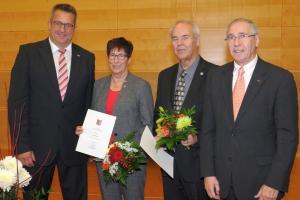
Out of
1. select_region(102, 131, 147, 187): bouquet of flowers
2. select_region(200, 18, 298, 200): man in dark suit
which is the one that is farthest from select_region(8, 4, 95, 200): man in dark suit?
select_region(200, 18, 298, 200): man in dark suit

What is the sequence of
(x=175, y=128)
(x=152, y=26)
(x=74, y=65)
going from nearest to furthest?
(x=175, y=128)
(x=74, y=65)
(x=152, y=26)

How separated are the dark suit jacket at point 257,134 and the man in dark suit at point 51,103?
4.32ft

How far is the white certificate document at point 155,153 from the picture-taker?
3.10m

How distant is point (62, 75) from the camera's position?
358 cm

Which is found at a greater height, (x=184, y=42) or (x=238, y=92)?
(x=184, y=42)

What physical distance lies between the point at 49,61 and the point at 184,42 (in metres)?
1.17

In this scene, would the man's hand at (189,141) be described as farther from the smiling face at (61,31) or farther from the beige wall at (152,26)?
the beige wall at (152,26)

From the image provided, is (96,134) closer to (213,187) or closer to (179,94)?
(179,94)

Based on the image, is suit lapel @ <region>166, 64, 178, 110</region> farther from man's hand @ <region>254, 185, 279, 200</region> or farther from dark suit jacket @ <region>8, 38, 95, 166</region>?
man's hand @ <region>254, 185, 279, 200</region>

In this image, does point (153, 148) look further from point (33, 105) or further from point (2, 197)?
point (2, 197)

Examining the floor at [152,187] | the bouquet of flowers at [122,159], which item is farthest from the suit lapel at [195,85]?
the floor at [152,187]

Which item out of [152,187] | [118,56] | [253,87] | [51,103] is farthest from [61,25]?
[152,187]

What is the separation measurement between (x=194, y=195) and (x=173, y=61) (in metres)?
4.34

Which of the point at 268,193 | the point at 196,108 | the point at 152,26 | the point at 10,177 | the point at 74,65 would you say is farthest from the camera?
the point at 152,26
